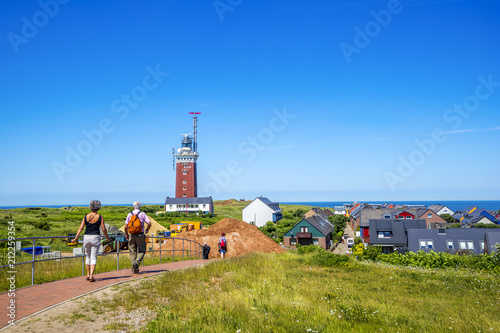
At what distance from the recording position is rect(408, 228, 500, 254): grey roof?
145 ft

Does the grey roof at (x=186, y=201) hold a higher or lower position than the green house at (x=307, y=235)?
higher

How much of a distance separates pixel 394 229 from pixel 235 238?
113ft

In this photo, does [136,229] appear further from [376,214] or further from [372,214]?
[376,214]

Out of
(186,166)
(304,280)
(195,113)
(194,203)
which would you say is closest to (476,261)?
(304,280)

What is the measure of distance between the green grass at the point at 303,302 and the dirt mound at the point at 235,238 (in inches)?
533

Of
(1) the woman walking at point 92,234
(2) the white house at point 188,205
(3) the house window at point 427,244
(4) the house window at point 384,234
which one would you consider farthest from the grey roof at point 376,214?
(1) the woman walking at point 92,234

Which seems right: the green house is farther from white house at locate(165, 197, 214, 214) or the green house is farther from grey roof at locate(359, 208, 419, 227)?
white house at locate(165, 197, 214, 214)

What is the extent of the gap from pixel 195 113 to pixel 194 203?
3991 centimetres

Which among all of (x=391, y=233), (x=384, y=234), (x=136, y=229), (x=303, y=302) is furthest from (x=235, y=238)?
(x=391, y=233)

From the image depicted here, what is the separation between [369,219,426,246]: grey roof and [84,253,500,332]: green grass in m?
40.3

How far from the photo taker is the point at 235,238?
2767 cm

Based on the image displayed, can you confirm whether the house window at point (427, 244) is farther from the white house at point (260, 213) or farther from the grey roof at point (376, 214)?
the white house at point (260, 213)

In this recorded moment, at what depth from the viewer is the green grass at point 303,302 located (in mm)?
6504

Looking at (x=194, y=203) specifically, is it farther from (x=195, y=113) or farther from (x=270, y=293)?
(x=270, y=293)
